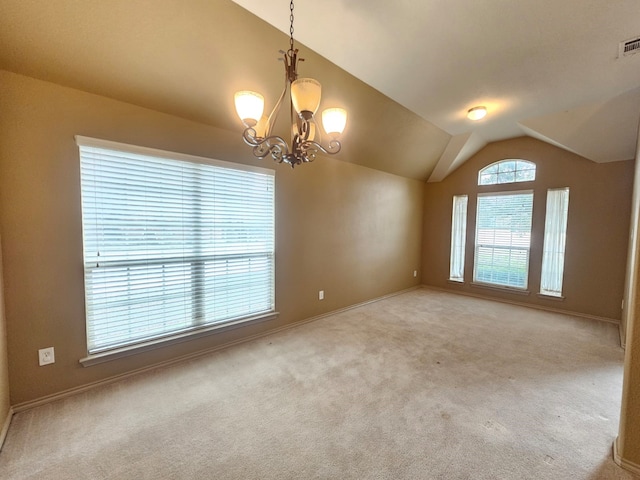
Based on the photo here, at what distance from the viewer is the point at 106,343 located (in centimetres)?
232

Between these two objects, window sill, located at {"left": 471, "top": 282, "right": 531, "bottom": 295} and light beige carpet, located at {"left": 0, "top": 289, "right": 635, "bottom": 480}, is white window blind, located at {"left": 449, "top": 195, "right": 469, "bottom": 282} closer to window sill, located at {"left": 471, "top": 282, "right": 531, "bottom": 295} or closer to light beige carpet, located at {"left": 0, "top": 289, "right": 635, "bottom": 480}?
window sill, located at {"left": 471, "top": 282, "right": 531, "bottom": 295}

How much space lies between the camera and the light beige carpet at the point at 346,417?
5.04ft

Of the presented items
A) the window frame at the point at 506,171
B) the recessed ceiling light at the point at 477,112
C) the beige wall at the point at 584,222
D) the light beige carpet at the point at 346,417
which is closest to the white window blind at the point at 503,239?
the beige wall at the point at 584,222

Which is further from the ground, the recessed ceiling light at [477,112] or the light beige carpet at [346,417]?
the recessed ceiling light at [477,112]

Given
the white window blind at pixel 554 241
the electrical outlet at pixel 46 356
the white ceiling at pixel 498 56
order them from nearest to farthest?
the white ceiling at pixel 498 56 → the electrical outlet at pixel 46 356 → the white window blind at pixel 554 241

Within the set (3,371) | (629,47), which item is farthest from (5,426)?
(629,47)

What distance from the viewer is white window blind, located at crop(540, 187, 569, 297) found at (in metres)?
4.36

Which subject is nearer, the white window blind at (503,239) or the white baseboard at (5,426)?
the white baseboard at (5,426)

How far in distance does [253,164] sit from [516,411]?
10.9 ft

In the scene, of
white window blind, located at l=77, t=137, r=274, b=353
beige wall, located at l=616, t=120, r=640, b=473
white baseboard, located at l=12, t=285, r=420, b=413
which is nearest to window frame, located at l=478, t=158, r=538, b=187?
beige wall, located at l=616, t=120, r=640, b=473

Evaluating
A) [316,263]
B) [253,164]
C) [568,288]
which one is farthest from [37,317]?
[568,288]

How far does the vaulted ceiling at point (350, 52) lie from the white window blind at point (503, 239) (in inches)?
64.3

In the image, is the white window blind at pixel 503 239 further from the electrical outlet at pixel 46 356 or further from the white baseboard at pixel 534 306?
the electrical outlet at pixel 46 356

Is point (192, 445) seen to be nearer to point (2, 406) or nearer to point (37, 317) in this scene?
point (2, 406)
